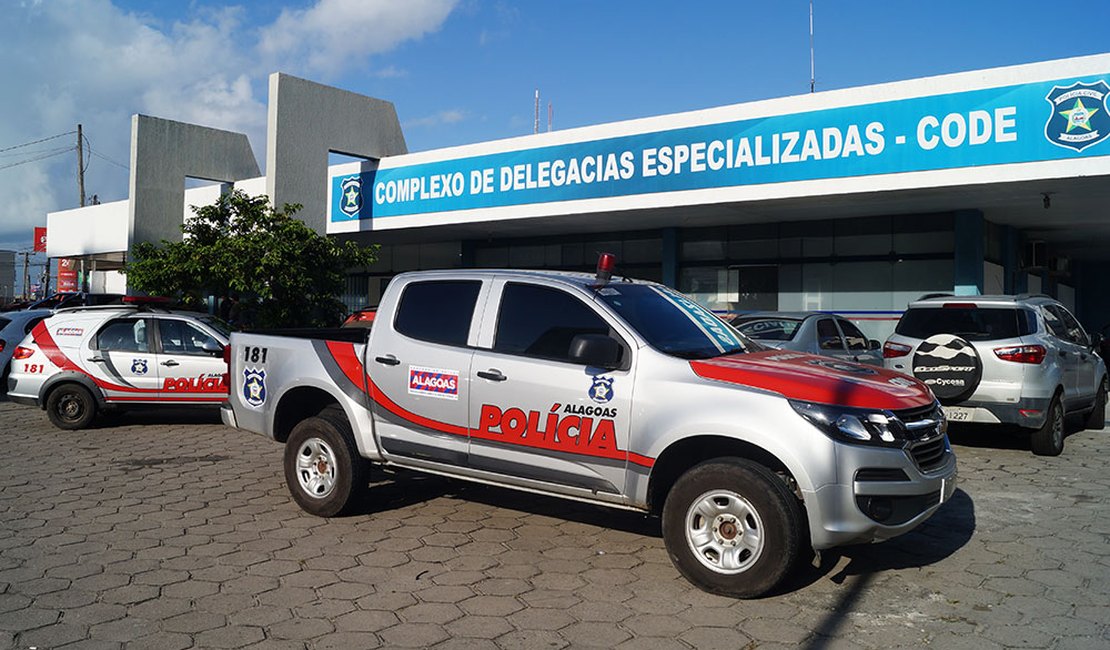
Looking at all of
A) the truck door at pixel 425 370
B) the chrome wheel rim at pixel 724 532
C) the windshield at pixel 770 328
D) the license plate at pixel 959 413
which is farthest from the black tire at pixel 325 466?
the license plate at pixel 959 413

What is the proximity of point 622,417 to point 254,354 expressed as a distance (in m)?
3.37

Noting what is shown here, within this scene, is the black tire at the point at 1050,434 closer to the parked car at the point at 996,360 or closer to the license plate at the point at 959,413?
the parked car at the point at 996,360

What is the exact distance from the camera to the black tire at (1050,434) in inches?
351

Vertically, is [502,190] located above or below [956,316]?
above

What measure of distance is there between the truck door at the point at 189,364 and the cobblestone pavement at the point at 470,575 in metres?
2.88

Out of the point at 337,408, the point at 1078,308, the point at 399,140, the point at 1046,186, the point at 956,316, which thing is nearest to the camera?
the point at 337,408

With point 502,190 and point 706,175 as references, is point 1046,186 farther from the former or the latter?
point 502,190

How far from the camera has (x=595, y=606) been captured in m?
4.67

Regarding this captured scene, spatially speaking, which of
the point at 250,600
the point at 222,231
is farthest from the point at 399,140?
the point at 250,600

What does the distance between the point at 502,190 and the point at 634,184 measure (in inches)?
124

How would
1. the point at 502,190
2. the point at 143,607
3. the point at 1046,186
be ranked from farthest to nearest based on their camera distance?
1. the point at 502,190
2. the point at 1046,186
3. the point at 143,607

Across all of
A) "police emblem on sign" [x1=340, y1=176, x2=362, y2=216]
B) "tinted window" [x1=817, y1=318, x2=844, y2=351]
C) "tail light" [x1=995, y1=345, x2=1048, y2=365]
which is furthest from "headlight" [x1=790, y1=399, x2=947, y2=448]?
"police emblem on sign" [x1=340, y1=176, x2=362, y2=216]

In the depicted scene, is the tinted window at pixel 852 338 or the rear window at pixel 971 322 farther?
the tinted window at pixel 852 338

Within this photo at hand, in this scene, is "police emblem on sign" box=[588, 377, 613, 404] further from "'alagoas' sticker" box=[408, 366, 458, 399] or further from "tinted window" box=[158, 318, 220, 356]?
"tinted window" box=[158, 318, 220, 356]
